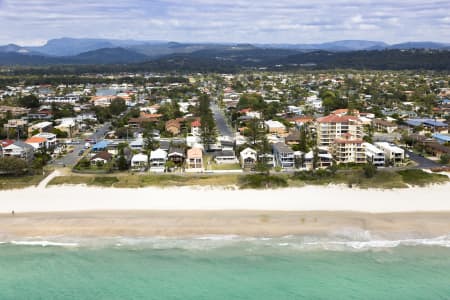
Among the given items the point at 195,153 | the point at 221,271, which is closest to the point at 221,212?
the point at 221,271

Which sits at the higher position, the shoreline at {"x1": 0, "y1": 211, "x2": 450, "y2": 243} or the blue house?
the blue house

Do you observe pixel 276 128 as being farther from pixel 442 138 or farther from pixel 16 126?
pixel 16 126

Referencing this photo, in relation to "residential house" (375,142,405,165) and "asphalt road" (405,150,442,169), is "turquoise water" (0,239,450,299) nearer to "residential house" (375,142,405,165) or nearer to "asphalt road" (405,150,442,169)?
"asphalt road" (405,150,442,169)

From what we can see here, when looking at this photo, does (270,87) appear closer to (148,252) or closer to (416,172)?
(416,172)

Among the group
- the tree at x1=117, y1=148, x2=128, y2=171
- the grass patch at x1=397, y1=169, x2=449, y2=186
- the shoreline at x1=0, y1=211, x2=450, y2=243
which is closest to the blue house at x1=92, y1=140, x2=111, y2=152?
the tree at x1=117, y1=148, x2=128, y2=171

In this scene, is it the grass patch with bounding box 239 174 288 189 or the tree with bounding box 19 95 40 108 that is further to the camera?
the tree with bounding box 19 95 40 108

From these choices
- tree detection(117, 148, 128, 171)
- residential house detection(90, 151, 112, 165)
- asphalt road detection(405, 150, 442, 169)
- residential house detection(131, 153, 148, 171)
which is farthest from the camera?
residential house detection(90, 151, 112, 165)

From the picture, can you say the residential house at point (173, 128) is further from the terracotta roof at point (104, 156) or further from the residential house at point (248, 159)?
the residential house at point (248, 159)
